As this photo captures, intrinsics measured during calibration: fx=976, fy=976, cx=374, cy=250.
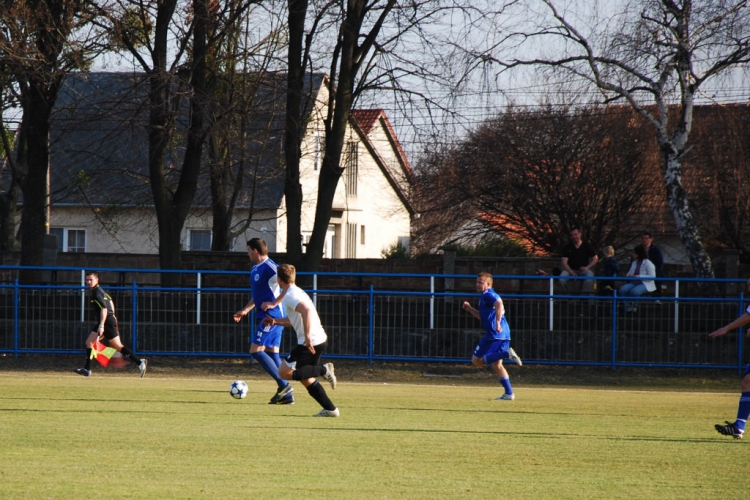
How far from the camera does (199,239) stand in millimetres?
39375

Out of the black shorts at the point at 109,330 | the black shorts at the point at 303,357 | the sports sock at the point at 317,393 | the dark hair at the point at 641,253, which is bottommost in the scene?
the sports sock at the point at 317,393

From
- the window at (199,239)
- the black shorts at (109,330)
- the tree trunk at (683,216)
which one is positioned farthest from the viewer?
the window at (199,239)

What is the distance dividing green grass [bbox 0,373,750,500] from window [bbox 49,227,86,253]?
2746 cm

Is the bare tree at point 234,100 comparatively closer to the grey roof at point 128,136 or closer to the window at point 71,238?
the grey roof at point 128,136

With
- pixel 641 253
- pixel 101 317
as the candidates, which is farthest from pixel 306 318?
pixel 641 253

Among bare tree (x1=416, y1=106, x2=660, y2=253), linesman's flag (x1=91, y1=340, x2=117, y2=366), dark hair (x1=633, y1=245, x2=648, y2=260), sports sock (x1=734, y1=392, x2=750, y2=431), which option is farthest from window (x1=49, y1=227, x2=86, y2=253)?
sports sock (x1=734, y1=392, x2=750, y2=431)

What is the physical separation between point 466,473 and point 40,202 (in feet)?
56.8

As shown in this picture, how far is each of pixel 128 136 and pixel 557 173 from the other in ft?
39.4

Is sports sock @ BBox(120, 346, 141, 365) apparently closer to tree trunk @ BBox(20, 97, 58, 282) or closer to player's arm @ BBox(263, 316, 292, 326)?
player's arm @ BBox(263, 316, 292, 326)

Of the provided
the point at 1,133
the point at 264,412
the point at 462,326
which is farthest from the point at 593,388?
the point at 1,133

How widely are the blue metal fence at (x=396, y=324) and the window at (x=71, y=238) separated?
21.5 meters

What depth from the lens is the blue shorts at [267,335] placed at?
12453 millimetres

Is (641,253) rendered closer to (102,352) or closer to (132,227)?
(102,352)

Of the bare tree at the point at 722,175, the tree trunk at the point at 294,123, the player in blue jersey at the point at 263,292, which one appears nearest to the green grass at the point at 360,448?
the player in blue jersey at the point at 263,292
